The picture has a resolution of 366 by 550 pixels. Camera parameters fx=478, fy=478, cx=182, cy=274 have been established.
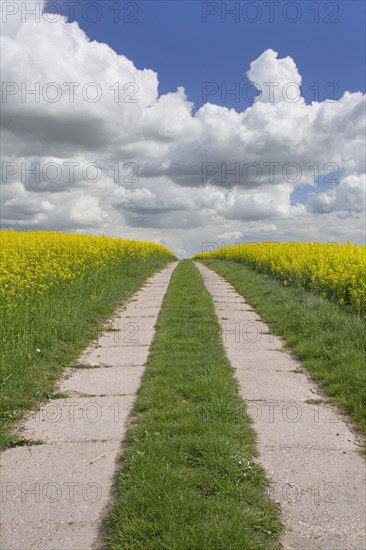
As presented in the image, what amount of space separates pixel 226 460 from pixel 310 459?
773 mm

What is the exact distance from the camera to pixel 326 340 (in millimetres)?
7000

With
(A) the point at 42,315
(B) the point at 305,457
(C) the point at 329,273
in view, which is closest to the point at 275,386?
(B) the point at 305,457

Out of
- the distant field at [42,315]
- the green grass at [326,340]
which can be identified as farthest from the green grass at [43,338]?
the green grass at [326,340]

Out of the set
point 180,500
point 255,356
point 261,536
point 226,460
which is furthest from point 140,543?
point 255,356

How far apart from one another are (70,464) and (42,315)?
13.1 feet

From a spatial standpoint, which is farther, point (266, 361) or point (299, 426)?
point (266, 361)

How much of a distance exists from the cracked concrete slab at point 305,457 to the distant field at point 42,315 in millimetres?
2243

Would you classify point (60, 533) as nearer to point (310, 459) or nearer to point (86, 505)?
point (86, 505)

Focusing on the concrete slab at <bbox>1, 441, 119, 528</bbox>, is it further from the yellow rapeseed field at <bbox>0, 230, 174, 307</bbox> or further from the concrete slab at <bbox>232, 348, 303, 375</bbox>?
the yellow rapeseed field at <bbox>0, 230, 174, 307</bbox>

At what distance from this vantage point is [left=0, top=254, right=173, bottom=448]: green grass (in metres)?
4.96

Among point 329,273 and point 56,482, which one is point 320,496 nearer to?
point 56,482

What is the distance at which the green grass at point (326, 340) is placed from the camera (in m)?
5.21

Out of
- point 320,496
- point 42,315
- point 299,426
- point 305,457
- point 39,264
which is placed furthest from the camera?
point 39,264

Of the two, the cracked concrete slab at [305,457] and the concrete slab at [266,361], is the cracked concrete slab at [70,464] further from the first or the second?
the concrete slab at [266,361]
